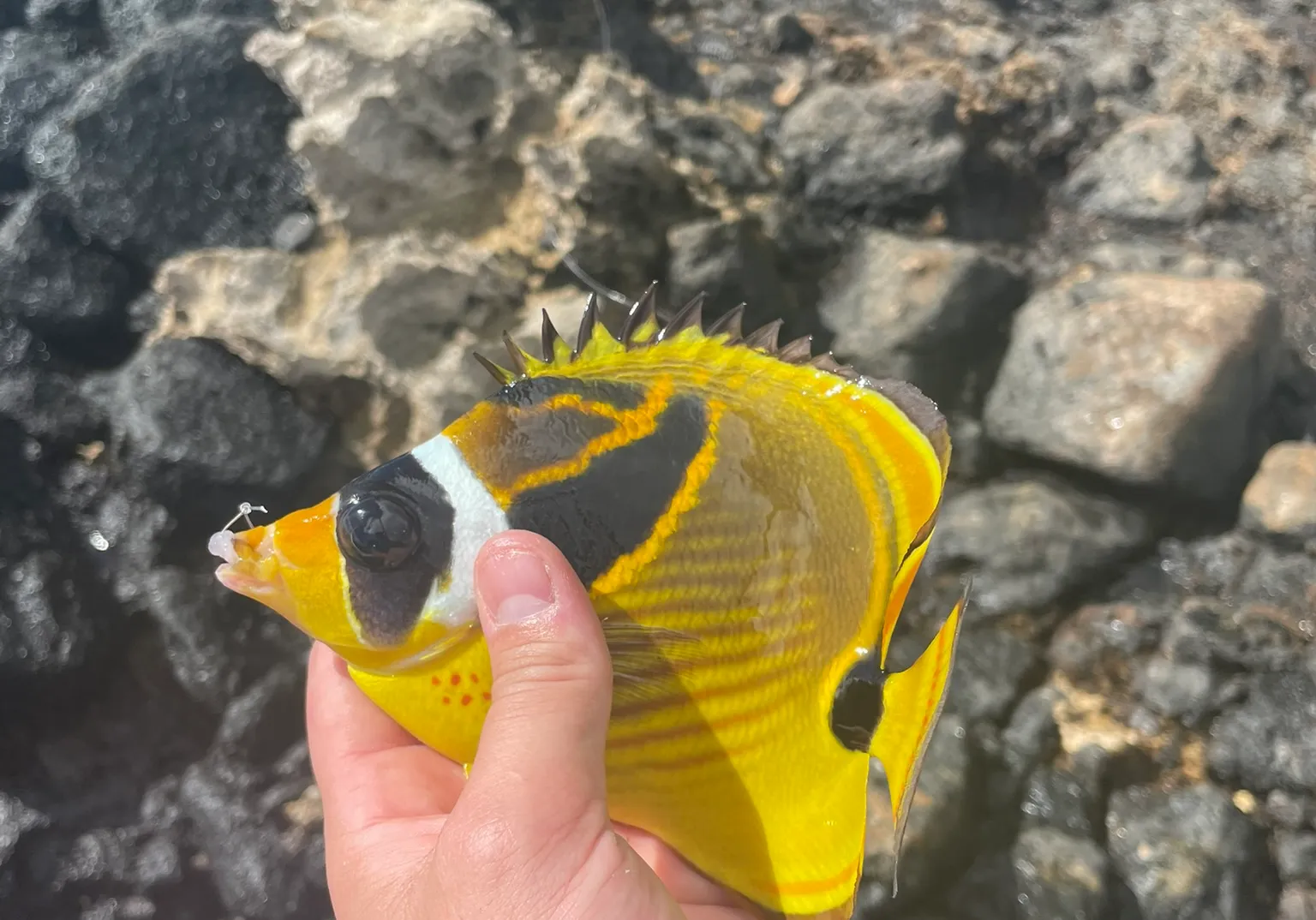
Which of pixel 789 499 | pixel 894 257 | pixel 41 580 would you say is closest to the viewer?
pixel 789 499

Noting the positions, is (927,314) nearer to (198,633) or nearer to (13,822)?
(198,633)

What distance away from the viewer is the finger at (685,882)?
60.0 inches

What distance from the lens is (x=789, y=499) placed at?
1.22 meters

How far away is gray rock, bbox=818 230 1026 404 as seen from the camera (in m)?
2.74

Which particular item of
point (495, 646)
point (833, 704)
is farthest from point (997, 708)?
point (495, 646)

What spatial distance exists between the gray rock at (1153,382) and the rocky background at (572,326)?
12 millimetres

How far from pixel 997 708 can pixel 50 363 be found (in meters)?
3.19

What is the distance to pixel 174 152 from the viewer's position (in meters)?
2.93

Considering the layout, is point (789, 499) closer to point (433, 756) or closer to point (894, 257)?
point (433, 756)

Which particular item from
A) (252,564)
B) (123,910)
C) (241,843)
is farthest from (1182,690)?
(123,910)

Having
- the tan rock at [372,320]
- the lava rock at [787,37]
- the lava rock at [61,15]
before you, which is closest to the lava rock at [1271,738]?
the tan rock at [372,320]

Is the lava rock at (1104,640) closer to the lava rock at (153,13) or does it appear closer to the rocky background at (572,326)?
the rocky background at (572,326)

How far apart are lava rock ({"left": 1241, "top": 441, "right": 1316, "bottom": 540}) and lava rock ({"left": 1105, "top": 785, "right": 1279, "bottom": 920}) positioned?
33.8 inches

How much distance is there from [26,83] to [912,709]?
12.7 feet
